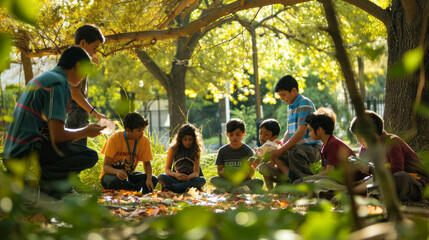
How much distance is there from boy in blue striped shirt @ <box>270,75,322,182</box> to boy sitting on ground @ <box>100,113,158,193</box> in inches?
61.5

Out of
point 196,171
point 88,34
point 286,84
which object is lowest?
point 196,171

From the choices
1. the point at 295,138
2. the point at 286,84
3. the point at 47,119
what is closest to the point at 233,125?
the point at 286,84

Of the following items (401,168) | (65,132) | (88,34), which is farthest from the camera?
(88,34)

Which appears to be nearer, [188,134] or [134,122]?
[134,122]

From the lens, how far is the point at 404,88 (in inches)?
255

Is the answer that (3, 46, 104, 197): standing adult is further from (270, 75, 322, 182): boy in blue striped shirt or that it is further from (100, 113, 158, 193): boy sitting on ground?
(270, 75, 322, 182): boy in blue striped shirt

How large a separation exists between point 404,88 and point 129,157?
342 cm

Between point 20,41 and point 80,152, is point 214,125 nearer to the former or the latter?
point 20,41

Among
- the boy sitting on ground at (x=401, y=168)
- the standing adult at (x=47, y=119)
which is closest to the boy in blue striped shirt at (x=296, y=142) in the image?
the boy sitting on ground at (x=401, y=168)

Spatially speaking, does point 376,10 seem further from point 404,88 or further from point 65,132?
point 65,132

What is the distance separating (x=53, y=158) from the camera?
13.3 feet

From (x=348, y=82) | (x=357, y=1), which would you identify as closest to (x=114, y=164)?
(x=357, y=1)

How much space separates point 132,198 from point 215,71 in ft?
42.0

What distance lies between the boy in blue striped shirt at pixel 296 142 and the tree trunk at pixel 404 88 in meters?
1.02
